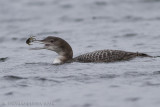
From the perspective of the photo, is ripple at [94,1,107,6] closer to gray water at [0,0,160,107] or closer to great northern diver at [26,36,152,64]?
gray water at [0,0,160,107]

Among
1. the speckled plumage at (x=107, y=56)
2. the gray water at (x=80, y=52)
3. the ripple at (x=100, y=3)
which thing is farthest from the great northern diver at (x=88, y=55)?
the ripple at (x=100, y=3)

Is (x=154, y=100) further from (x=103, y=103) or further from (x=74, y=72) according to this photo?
(x=74, y=72)

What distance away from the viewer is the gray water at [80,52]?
9492 millimetres

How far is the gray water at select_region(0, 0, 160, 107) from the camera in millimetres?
9492

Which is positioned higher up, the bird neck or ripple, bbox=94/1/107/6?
ripple, bbox=94/1/107/6

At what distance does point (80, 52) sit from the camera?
47.9ft

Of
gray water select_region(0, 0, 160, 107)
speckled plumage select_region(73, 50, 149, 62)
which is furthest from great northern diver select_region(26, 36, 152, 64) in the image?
gray water select_region(0, 0, 160, 107)

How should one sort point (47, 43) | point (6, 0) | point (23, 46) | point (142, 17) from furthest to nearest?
point (6, 0) → point (142, 17) → point (23, 46) → point (47, 43)

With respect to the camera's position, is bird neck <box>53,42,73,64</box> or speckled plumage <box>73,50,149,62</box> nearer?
speckled plumage <box>73,50,149,62</box>

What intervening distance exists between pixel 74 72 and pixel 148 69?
4.50 ft

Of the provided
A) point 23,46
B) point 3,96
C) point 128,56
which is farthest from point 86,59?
point 23,46

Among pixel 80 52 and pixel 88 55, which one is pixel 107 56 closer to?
pixel 88 55

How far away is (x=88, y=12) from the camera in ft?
70.8

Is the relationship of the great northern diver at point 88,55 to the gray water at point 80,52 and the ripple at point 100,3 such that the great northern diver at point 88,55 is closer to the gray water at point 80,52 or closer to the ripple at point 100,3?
the gray water at point 80,52
